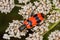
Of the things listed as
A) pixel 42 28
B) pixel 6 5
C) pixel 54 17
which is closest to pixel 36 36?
pixel 42 28

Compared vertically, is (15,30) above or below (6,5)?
below

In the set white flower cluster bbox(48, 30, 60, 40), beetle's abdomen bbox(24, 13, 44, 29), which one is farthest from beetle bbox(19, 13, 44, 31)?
white flower cluster bbox(48, 30, 60, 40)

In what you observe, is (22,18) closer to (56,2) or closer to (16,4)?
(16,4)

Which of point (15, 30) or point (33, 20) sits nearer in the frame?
point (33, 20)

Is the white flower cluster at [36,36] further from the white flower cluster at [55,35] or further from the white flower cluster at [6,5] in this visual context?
the white flower cluster at [6,5]

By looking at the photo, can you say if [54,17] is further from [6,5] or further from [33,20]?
[6,5]

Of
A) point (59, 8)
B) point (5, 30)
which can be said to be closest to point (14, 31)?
point (5, 30)

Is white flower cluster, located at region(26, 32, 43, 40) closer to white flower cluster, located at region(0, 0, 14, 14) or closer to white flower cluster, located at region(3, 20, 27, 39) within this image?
white flower cluster, located at region(3, 20, 27, 39)

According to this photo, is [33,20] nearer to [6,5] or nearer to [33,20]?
[33,20]

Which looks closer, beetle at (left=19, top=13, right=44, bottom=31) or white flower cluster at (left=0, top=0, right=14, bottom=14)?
beetle at (left=19, top=13, right=44, bottom=31)
